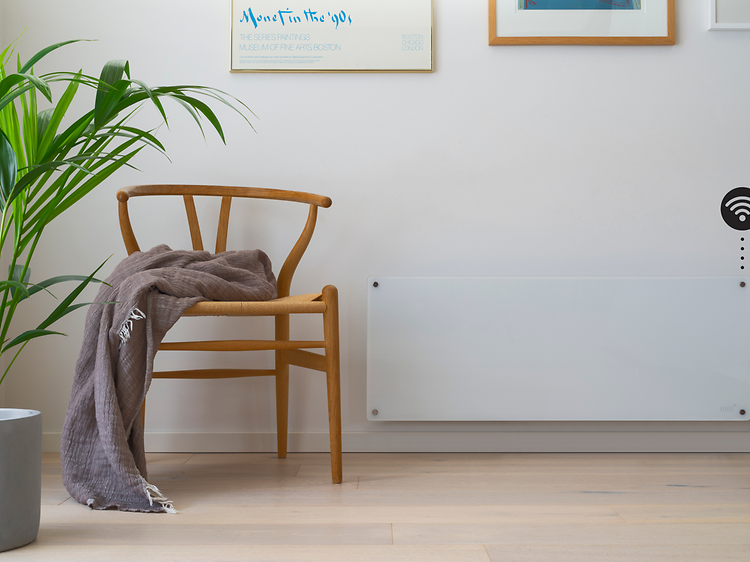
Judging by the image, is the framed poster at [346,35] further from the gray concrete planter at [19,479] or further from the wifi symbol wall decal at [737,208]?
the gray concrete planter at [19,479]

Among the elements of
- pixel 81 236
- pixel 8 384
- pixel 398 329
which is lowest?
pixel 8 384

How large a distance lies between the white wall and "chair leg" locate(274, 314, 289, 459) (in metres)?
0.15

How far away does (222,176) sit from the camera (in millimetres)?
1526

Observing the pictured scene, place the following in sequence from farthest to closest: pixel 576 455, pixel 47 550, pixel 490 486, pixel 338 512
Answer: pixel 576 455, pixel 490 486, pixel 338 512, pixel 47 550

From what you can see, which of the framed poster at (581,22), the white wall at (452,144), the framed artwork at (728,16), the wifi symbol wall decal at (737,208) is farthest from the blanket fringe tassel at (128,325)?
the framed artwork at (728,16)

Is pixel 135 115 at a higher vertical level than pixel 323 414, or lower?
higher

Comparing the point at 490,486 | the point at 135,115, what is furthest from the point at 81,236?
the point at 490,486

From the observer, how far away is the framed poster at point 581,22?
1.52 meters

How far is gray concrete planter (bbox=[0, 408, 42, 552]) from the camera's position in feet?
2.64

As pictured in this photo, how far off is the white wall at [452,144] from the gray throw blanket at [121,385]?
42cm

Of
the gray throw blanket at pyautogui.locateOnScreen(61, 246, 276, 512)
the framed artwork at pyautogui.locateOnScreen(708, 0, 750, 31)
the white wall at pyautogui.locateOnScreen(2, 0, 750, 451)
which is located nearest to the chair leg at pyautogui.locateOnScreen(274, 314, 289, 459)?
the white wall at pyautogui.locateOnScreen(2, 0, 750, 451)

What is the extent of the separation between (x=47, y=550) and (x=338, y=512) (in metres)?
0.46

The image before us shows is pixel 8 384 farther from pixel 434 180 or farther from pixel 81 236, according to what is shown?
pixel 434 180

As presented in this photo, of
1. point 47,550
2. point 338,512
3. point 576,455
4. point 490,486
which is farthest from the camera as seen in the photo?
point 576,455
